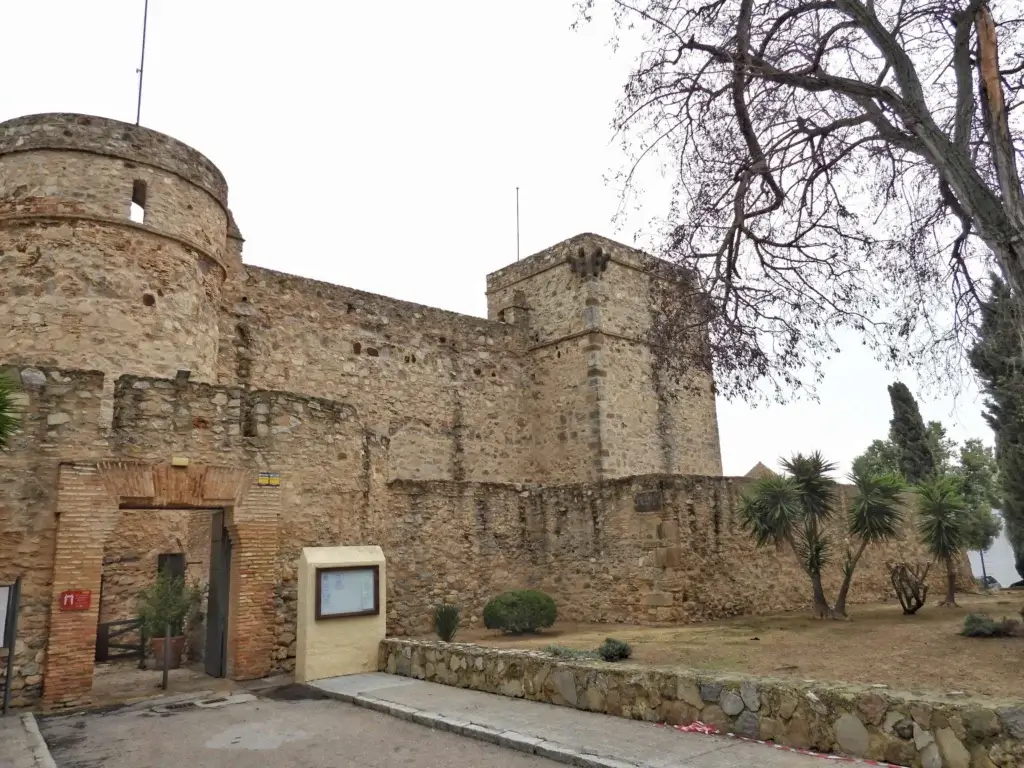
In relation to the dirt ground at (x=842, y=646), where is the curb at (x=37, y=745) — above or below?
below

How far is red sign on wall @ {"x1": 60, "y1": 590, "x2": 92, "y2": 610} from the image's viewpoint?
8164mm

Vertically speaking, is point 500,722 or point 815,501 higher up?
point 815,501

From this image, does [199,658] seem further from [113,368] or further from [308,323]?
[308,323]

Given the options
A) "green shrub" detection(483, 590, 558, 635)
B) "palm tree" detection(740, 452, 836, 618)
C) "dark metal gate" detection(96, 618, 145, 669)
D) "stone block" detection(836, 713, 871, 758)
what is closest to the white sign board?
"dark metal gate" detection(96, 618, 145, 669)

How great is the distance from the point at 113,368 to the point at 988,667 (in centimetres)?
1246

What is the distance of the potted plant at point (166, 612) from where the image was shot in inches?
398

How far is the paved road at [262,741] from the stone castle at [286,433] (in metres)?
1.30

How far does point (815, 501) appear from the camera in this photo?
12758 mm

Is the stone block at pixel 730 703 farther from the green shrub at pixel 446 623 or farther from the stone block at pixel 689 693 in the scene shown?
the green shrub at pixel 446 623

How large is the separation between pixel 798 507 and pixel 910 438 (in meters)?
24.1

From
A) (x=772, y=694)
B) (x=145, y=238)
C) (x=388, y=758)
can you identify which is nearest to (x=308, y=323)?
(x=145, y=238)

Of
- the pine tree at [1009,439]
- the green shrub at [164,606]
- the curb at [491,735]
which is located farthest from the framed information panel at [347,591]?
the pine tree at [1009,439]

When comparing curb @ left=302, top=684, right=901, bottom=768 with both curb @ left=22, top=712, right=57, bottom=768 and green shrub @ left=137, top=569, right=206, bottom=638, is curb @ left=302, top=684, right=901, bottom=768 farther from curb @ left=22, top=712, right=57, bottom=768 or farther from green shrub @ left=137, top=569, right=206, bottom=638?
green shrub @ left=137, top=569, right=206, bottom=638

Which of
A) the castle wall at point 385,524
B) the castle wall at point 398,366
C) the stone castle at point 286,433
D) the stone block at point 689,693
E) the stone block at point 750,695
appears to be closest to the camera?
the stone block at point 750,695
